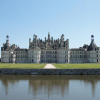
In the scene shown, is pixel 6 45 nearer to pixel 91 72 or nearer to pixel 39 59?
pixel 39 59

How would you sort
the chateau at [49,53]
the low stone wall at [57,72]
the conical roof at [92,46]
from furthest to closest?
the conical roof at [92,46]
the chateau at [49,53]
the low stone wall at [57,72]

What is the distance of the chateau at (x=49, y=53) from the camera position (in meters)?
65.8

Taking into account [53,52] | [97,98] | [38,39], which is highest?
[38,39]

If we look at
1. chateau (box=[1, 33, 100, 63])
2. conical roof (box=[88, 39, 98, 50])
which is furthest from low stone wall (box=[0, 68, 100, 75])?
conical roof (box=[88, 39, 98, 50])

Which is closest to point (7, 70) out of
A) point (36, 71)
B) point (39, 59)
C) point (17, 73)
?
point (17, 73)

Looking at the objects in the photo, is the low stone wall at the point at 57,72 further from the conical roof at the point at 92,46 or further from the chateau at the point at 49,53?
the conical roof at the point at 92,46

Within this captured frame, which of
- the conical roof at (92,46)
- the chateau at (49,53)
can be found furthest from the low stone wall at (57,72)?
the conical roof at (92,46)

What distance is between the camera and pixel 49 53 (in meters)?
69.0

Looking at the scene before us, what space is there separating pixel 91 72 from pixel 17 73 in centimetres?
1406

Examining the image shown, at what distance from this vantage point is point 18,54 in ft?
232

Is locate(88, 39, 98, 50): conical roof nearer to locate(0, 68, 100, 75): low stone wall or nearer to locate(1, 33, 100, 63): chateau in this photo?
locate(1, 33, 100, 63): chateau

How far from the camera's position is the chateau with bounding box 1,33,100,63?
6581 cm

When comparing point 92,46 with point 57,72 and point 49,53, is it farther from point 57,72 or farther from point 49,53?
point 57,72

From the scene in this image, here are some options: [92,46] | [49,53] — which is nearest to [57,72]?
[49,53]
